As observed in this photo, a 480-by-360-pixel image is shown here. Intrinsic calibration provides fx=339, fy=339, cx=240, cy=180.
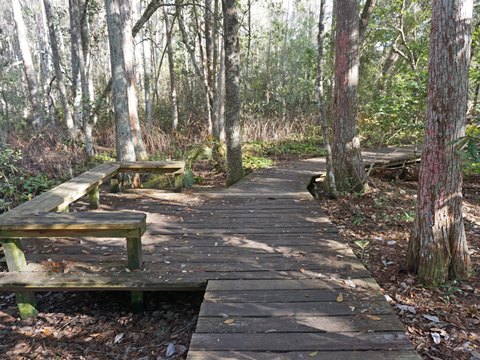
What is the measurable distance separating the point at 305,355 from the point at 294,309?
518mm

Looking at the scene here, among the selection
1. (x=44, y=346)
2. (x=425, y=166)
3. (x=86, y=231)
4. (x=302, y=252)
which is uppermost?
(x=425, y=166)

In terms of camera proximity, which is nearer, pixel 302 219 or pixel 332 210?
pixel 302 219

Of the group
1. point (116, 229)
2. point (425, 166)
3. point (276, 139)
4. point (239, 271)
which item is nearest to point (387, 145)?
point (276, 139)

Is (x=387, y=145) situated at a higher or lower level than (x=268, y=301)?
higher

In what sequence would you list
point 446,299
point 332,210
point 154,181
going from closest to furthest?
point 446,299 → point 332,210 → point 154,181

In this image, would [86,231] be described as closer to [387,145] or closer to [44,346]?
[44,346]

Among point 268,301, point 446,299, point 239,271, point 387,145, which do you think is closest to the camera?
point 268,301

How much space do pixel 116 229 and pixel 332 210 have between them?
12.9 feet

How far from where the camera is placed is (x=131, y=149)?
277 inches

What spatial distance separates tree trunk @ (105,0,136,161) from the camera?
6.71m

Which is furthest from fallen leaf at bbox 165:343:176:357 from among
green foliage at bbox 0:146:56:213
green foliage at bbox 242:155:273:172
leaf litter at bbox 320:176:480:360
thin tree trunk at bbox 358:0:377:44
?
thin tree trunk at bbox 358:0:377:44

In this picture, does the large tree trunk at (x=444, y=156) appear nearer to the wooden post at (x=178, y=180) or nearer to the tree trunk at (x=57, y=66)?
the wooden post at (x=178, y=180)

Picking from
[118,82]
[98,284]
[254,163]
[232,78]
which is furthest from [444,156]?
[254,163]

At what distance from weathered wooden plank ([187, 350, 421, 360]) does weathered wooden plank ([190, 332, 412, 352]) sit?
34 mm
